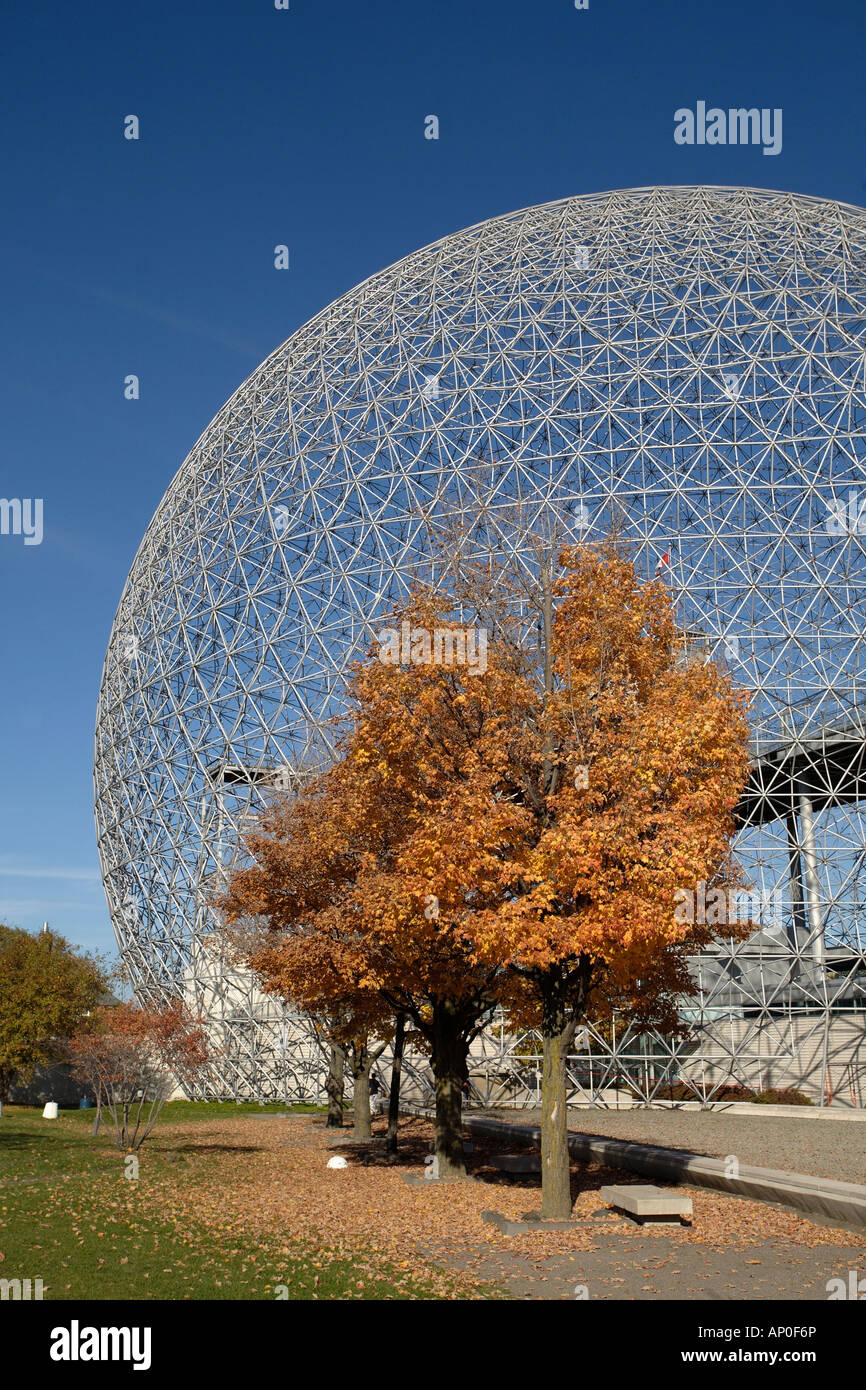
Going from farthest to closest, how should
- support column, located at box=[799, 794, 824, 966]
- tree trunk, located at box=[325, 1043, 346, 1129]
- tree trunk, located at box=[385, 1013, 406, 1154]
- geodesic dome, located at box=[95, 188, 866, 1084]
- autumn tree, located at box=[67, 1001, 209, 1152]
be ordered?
geodesic dome, located at box=[95, 188, 866, 1084]
support column, located at box=[799, 794, 824, 966]
tree trunk, located at box=[325, 1043, 346, 1129]
autumn tree, located at box=[67, 1001, 209, 1152]
tree trunk, located at box=[385, 1013, 406, 1154]

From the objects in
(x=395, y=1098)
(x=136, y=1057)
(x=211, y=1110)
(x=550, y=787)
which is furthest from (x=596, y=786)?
(x=211, y=1110)

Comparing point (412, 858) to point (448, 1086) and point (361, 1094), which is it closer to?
point (448, 1086)

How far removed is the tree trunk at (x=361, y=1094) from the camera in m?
21.2

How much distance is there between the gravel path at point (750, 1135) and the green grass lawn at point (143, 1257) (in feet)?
22.2

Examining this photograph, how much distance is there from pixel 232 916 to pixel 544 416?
1560 centimetres

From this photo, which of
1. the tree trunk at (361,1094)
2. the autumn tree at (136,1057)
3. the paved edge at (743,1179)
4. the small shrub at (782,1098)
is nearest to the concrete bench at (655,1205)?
the paved edge at (743,1179)

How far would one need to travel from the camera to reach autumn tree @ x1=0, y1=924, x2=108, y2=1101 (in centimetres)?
3106

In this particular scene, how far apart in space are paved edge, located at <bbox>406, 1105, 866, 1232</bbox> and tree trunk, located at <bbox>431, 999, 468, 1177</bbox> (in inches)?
79.6

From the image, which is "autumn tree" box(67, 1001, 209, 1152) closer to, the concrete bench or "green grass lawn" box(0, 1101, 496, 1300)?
"green grass lawn" box(0, 1101, 496, 1300)

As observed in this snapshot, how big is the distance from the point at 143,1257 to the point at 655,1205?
4.47 metres

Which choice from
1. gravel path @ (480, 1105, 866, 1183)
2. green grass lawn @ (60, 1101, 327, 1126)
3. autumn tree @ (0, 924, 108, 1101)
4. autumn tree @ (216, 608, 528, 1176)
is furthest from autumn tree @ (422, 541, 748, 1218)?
autumn tree @ (0, 924, 108, 1101)

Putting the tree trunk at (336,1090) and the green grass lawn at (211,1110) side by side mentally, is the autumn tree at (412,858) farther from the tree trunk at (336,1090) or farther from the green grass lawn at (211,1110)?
the green grass lawn at (211,1110)

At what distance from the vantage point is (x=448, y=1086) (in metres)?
14.7
